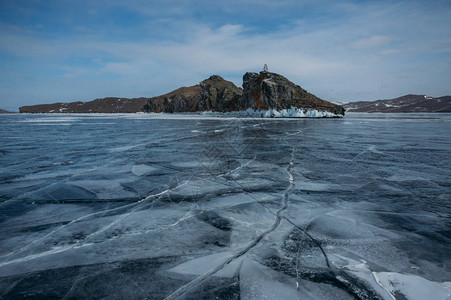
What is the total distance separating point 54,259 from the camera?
9.63ft

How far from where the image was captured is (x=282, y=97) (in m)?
71.7

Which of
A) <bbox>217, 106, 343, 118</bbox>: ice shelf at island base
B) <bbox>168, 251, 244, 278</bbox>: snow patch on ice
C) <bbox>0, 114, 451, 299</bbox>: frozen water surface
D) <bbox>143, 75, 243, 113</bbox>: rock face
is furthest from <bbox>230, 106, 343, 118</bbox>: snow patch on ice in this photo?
<bbox>168, 251, 244, 278</bbox>: snow patch on ice

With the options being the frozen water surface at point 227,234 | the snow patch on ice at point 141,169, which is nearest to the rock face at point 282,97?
the snow patch on ice at point 141,169

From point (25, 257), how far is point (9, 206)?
97.0 inches

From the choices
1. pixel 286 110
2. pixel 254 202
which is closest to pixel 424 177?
pixel 254 202

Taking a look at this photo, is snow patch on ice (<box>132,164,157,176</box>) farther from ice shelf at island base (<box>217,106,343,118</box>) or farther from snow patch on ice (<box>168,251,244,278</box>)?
ice shelf at island base (<box>217,106,343,118</box>)

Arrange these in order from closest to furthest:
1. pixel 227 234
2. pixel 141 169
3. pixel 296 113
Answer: pixel 227 234 → pixel 141 169 → pixel 296 113

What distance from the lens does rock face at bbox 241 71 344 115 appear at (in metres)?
65.6

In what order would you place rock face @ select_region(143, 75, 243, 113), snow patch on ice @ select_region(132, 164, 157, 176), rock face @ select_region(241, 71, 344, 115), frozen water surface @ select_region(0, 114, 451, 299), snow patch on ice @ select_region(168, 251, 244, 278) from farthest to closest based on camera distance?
rock face @ select_region(143, 75, 243, 113), rock face @ select_region(241, 71, 344, 115), snow patch on ice @ select_region(132, 164, 157, 176), snow patch on ice @ select_region(168, 251, 244, 278), frozen water surface @ select_region(0, 114, 451, 299)

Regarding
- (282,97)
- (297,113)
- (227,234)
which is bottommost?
(227,234)

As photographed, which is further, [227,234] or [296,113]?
[296,113]

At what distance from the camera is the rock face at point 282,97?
215ft

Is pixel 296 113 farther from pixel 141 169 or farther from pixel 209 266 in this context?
pixel 209 266

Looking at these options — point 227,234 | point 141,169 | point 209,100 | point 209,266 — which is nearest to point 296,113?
point 141,169
